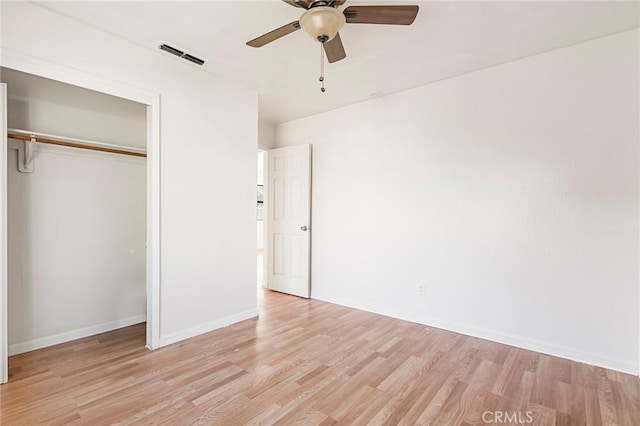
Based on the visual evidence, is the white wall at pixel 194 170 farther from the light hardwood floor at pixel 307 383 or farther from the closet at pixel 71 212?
the closet at pixel 71 212

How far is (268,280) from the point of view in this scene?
503 centimetres

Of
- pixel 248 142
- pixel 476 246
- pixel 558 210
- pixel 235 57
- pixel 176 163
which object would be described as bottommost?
pixel 476 246

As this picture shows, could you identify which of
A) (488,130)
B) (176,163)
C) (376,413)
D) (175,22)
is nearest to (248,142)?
(176,163)

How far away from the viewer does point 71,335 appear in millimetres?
2980

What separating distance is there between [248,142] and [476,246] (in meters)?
2.68

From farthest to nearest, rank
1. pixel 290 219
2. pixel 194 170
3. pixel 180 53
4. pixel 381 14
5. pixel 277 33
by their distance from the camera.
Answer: pixel 290 219, pixel 194 170, pixel 180 53, pixel 277 33, pixel 381 14

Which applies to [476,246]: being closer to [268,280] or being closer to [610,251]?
[610,251]

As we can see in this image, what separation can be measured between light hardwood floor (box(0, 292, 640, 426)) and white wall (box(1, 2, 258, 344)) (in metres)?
0.44

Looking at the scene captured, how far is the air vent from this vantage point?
2731 millimetres

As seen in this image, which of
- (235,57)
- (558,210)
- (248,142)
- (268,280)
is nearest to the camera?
(558,210)

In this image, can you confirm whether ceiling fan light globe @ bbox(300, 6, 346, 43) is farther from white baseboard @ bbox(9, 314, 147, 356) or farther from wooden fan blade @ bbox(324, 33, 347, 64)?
white baseboard @ bbox(9, 314, 147, 356)

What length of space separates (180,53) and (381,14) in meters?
1.87

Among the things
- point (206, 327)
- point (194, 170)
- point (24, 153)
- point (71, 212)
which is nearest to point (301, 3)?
point (194, 170)

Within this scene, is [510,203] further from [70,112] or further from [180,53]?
[70,112]
